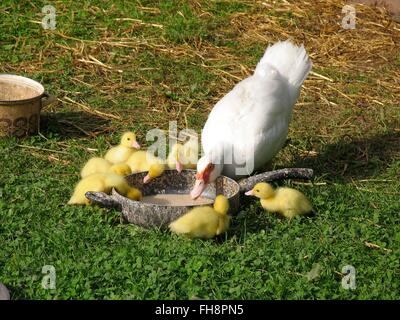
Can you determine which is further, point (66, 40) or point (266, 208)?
point (66, 40)

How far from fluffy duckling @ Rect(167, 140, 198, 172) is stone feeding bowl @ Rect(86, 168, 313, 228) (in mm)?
110

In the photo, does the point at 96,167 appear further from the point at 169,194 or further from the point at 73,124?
the point at 73,124

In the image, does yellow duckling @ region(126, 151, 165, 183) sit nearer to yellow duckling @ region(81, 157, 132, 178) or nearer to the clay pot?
yellow duckling @ region(81, 157, 132, 178)

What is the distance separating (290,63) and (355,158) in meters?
0.84

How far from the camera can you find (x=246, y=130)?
623cm

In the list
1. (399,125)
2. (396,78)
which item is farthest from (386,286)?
(396,78)

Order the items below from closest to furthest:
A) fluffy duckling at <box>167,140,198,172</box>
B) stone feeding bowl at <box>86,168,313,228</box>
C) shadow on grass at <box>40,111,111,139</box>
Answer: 1. stone feeding bowl at <box>86,168,313,228</box>
2. fluffy duckling at <box>167,140,198,172</box>
3. shadow on grass at <box>40,111,111,139</box>

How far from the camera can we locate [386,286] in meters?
5.10

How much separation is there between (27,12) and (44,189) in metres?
3.76

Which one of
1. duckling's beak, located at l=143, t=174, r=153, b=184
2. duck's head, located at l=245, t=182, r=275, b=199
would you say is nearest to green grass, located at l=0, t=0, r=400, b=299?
duck's head, located at l=245, t=182, r=275, b=199

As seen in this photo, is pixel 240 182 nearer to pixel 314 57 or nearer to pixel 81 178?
pixel 81 178

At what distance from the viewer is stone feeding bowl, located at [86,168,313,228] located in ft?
18.1

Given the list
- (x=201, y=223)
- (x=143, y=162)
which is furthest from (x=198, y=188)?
(x=201, y=223)

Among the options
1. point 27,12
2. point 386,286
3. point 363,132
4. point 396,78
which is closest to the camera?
point 386,286
